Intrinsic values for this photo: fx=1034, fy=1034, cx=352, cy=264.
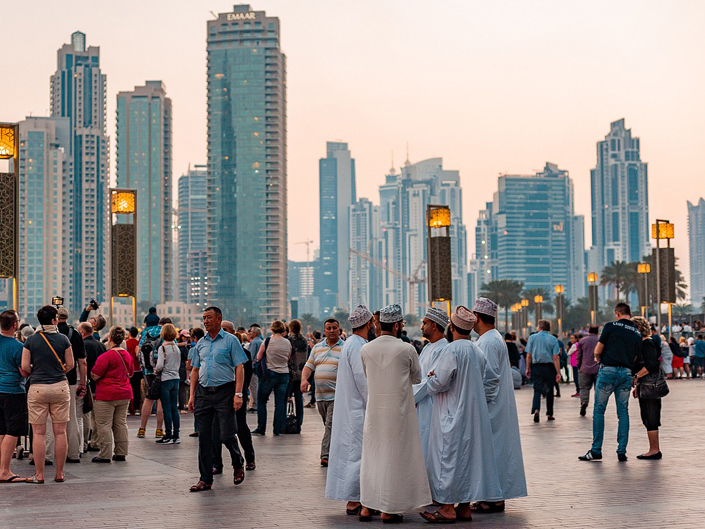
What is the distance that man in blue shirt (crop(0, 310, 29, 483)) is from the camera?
11539mm

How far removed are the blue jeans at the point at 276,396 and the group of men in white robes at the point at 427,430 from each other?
7.12 meters

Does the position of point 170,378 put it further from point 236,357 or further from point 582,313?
point 582,313

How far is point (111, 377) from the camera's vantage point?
13.6 m

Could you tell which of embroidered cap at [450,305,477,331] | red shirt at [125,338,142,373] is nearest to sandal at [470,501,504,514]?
embroidered cap at [450,305,477,331]

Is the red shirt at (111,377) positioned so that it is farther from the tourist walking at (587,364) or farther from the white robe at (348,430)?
the tourist walking at (587,364)

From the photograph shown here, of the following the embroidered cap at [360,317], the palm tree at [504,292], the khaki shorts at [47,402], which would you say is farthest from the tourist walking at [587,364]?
the palm tree at [504,292]

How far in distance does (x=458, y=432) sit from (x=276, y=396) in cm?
825

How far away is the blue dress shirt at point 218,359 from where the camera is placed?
438 inches

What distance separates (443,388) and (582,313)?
146500mm

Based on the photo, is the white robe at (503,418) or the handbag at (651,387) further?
the handbag at (651,387)

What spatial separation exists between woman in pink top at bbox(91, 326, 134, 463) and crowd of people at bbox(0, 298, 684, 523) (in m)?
0.02

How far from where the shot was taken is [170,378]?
16.1 m

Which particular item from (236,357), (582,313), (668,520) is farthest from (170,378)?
(582,313)

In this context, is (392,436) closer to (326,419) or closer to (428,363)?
(428,363)
